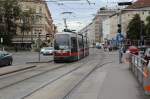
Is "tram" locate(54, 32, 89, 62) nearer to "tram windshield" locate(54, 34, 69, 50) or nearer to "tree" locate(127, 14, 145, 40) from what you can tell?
"tram windshield" locate(54, 34, 69, 50)

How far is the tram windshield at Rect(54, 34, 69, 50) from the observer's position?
154 ft

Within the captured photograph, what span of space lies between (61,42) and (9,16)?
72552mm

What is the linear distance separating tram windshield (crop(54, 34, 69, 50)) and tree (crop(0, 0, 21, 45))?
6869 centimetres

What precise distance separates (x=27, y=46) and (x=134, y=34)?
98.4 feet

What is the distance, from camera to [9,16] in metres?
118

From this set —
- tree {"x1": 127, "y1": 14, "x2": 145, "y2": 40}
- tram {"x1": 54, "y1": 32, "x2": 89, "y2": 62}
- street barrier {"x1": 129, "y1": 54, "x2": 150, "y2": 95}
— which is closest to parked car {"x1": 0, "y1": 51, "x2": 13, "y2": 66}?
tram {"x1": 54, "y1": 32, "x2": 89, "y2": 62}

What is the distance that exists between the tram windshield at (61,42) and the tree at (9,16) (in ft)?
225

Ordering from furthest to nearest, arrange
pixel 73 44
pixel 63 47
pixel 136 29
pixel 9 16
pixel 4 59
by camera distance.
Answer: pixel 136 29
pixel 9 16
pixel 73 44
pixel 63 47
pixel 4 59

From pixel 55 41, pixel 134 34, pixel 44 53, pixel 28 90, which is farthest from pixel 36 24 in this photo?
pixel 28 90

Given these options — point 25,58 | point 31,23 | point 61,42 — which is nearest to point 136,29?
point 31,23

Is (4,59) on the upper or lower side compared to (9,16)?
lower

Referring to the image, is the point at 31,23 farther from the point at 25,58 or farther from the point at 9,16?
the point at 25,58

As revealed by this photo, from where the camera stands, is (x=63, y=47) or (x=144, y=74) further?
(x=63, y=47)

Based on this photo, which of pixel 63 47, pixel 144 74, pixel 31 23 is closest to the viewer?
pixel 144 74
